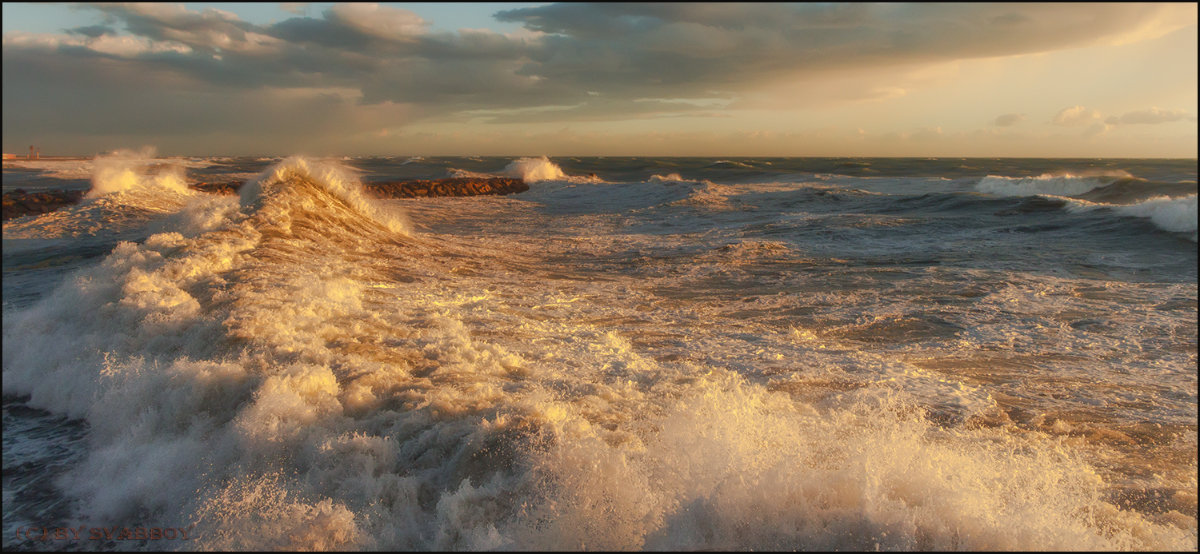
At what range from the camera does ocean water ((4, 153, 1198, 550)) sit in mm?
2389

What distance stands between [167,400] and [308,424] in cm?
97

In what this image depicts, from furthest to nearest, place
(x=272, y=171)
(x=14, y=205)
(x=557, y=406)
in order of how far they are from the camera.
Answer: (x=14, y=205)
(x=272, y=171)
(x=557, y=406)

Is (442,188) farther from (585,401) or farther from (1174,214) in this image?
(585,401)

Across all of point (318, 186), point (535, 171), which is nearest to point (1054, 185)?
point (535, 171)

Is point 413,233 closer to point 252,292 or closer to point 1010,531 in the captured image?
point 252,292

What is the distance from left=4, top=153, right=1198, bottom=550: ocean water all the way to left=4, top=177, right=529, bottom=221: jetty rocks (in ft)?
25.4

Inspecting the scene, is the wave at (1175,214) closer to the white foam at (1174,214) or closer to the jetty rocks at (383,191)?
the white foam at (1174,214)

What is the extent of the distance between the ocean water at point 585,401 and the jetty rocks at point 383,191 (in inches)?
305

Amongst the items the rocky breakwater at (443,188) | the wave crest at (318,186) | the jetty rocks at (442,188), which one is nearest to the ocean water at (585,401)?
the wave crest at (318,186)

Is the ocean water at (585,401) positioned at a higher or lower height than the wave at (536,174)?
lower

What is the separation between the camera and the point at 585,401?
341 cm

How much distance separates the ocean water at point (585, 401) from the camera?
2389 millimetres

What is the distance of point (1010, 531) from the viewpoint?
225 cm

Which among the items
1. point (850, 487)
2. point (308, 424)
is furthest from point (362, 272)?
point (850, 487)
